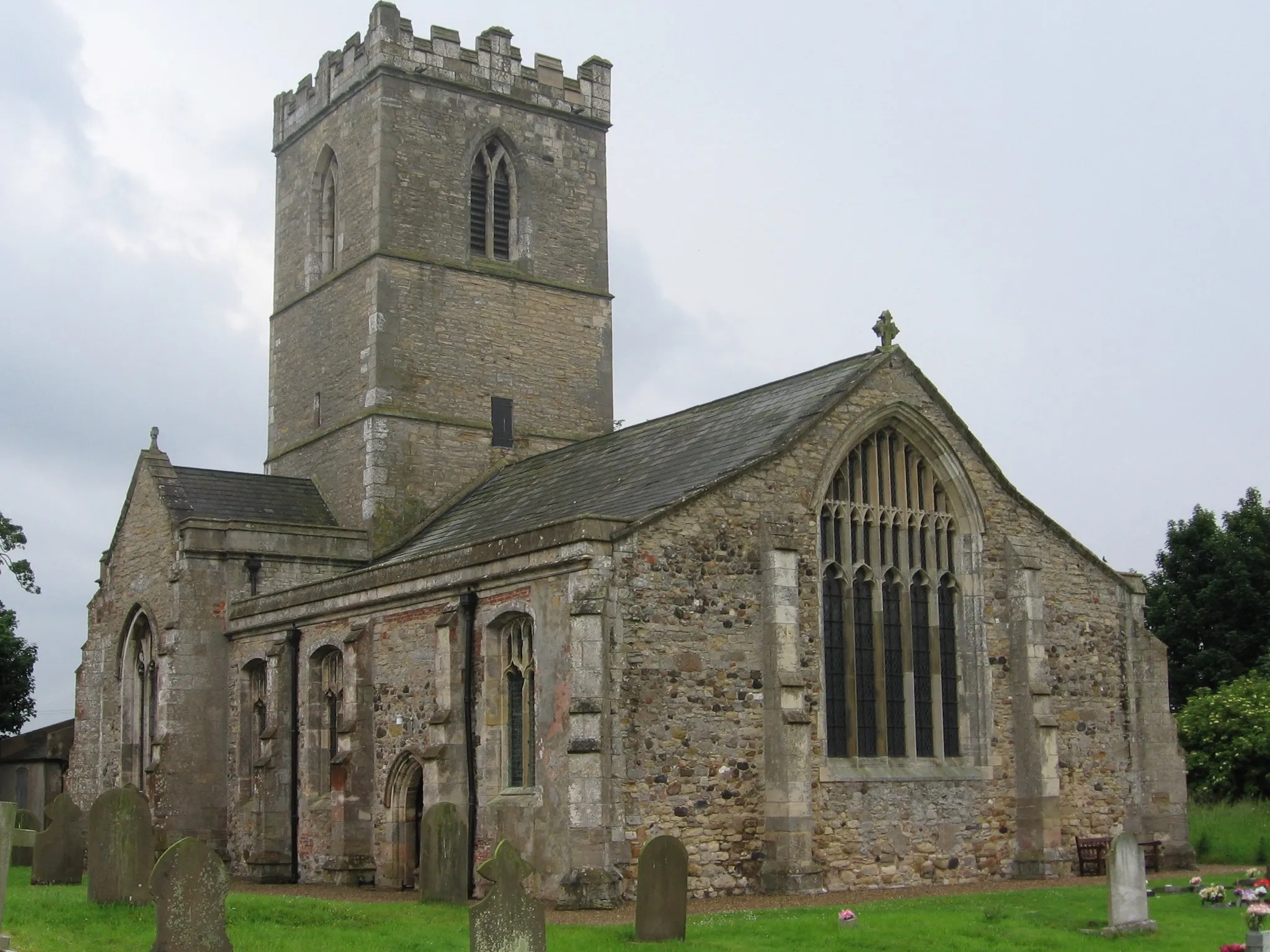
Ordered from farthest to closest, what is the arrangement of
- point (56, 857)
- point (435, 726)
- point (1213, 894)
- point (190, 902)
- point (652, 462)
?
1. point (652, 462)
2. point (435, 726)
3. point (56, 857)
4. point (1213, 894)
5. point (190, 902)

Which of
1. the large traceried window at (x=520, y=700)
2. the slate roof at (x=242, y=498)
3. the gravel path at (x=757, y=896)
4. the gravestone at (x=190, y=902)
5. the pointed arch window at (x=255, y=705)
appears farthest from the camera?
the slate roof at (x=242, y=498)

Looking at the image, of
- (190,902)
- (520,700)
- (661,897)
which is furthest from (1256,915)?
(190,902)


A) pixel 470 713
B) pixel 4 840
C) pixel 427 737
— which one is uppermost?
pixel 470 713

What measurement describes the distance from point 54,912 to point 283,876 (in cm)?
1010

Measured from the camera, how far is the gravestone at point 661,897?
57.5ft

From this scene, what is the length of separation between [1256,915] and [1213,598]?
2902cm

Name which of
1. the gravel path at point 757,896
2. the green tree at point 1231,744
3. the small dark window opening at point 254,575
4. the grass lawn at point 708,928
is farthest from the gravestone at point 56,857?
the green tree at point 1231,744

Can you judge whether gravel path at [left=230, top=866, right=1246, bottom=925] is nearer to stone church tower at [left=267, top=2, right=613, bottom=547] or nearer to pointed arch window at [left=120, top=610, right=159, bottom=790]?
pointed arch window at [left=120, top=610, right=159, bottom=790]

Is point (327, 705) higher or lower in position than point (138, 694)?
lower

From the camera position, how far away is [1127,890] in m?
18.6

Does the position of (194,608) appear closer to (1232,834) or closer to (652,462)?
(652,462)

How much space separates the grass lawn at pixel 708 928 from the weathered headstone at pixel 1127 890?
0.21 metres

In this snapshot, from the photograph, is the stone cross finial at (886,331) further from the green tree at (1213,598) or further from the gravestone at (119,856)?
the green tree at (1213,598)

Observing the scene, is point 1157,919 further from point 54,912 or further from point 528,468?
point 528,468
